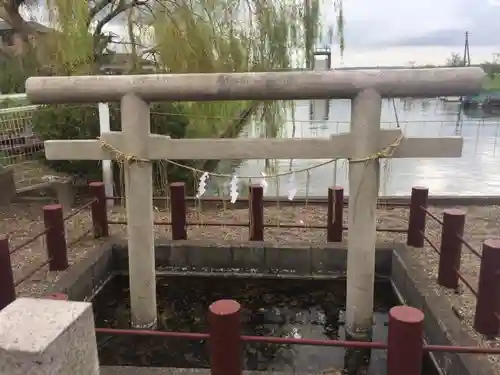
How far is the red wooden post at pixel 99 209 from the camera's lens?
649 centimetres

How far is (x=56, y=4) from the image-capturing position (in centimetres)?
793

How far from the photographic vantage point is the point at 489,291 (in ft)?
13.0

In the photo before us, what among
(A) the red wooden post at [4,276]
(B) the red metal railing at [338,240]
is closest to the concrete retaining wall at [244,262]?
(B) the red metal railing at [338,240]

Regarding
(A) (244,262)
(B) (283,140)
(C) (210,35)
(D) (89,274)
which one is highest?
(C) (210,35)

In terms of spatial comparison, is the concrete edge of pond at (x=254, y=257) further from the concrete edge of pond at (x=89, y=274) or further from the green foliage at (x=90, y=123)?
the green foliage at (x=90, y=123)

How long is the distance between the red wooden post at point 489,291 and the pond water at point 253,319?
0.98 meters

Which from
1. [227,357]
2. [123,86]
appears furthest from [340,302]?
[123,86]

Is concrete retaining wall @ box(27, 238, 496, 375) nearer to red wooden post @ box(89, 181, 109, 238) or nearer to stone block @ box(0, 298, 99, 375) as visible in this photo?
red wooden post @ box(89, 181, 109, 238)

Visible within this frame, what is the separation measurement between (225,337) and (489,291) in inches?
95.5

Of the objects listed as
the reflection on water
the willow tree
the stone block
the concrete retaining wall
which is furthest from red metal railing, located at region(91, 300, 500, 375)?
the reflection on water

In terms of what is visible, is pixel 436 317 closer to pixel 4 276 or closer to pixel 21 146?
pixel 4 276

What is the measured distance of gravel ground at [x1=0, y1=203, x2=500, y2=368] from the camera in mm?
5426

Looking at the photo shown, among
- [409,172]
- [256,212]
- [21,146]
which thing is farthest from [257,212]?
[409,172]

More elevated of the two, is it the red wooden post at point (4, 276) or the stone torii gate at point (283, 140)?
the stone torii gate at point (283, 140)
